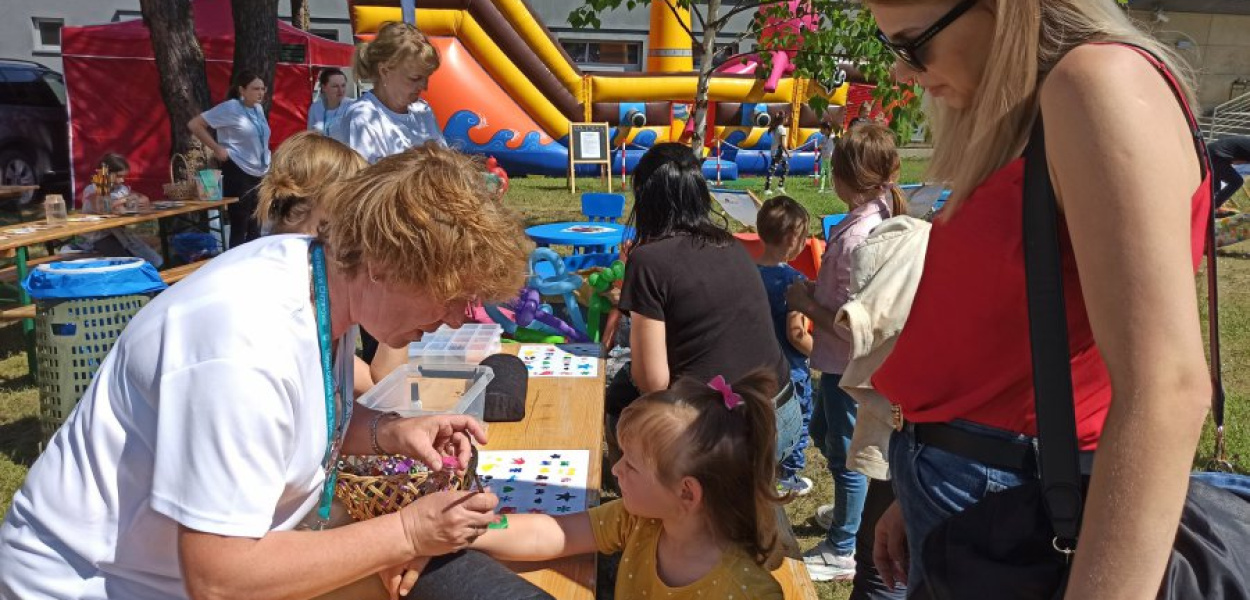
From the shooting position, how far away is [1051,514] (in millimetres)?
944

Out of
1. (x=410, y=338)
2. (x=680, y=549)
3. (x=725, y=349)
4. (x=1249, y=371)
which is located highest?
(x=410, y=338)

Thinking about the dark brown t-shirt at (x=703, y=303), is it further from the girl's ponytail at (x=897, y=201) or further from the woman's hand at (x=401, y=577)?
the woman's hand at (x=401, y=577)

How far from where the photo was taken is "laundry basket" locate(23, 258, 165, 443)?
3596 millimetres

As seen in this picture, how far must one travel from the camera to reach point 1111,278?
0.83 m

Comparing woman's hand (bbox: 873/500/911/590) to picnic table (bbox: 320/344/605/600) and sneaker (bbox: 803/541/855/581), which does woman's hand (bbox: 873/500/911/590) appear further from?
sneaker (bbox: 803/541/855/581)

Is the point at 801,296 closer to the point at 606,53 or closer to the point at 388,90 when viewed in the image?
the point at 388,90

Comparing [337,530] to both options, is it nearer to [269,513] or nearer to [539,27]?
[269,513]

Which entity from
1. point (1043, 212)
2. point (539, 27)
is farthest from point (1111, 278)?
point (539, 27)

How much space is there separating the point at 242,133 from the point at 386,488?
660cm

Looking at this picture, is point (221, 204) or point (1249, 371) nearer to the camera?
point (1249, 371)

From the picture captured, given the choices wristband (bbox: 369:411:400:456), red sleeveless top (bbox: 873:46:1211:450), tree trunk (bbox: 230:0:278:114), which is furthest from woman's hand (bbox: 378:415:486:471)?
tree trunk (bbox: 230:0:278:114)

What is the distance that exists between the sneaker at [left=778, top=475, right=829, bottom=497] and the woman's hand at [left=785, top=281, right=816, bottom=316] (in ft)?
3.07

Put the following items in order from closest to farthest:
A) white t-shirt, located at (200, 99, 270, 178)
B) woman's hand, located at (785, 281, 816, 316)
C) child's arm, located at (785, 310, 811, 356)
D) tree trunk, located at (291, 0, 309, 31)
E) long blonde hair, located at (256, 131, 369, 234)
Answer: long blonde hair, located at (256, 131, 369, 234) → woman's hand, located at (785, 281, 816, 316) → child's arm, located at (785, 310, 811, 356) → white t-shirt, located at (200, 99, 270, 178) → tree trunk, located at (291, 0, 309, 31)

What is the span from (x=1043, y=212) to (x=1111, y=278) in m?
0.12
